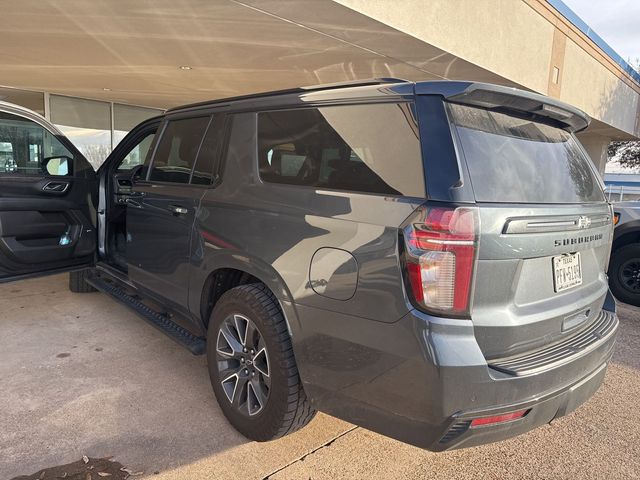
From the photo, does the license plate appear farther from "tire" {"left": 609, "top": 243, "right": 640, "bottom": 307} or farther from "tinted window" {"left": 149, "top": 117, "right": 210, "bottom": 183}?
"tire" {"left": 609, "top": 243, "right": 640, "bottom": 307}

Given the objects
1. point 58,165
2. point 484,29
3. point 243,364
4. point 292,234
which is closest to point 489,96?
point 292,234

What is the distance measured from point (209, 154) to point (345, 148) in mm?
1237

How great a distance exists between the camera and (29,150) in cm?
437

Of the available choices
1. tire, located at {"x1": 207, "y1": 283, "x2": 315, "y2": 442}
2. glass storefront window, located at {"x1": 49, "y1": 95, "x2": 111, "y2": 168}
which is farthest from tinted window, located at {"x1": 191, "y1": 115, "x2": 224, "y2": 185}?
glass storefront window, located at {"x1": 49, "y1": 95, "x2": 111, "y2": 168}

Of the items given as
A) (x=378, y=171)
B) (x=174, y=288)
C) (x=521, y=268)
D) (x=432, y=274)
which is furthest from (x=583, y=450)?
(x=174, y=288)

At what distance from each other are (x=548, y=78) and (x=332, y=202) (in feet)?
37.0

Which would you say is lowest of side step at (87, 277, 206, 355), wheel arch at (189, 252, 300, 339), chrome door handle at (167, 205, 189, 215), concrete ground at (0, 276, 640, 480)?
concrete ground at (0, 276, 640, 480)

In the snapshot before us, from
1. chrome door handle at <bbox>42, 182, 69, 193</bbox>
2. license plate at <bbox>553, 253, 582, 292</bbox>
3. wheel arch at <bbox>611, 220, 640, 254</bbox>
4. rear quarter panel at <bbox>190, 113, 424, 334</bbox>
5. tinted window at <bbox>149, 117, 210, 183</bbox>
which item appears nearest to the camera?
rear quarter panel at <bbox>190, 113, 424, 334</bbox>

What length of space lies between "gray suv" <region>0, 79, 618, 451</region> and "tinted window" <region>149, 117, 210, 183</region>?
0.15 meters

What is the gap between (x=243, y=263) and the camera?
261cm

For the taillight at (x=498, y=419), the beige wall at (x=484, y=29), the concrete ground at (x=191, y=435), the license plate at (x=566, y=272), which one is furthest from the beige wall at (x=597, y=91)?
the taillight at (x=498, y=419)

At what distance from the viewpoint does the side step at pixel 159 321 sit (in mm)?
3099

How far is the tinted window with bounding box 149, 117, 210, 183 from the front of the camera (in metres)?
3.27

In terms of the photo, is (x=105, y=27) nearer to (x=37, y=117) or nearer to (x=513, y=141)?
(x=37, y=117)
